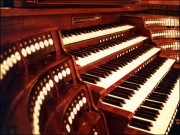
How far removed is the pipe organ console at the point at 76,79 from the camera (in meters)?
1.12

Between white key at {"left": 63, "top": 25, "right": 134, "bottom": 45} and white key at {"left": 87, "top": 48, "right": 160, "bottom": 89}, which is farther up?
white key at {"left": 63, "top": 25, "right": 134, "bottom": 45}

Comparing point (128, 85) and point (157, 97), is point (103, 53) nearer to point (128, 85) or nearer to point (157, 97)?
point (128, 85)

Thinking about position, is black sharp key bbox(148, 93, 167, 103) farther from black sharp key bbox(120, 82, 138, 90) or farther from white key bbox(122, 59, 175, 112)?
black sharp key bbox(120, 82, 138, 90)

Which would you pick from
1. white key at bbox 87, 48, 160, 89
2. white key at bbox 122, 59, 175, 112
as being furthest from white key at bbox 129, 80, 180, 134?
white key at bbox 87, 48, 160, 89

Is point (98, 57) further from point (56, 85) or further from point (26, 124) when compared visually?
point (26, 124)

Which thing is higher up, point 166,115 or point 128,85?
point 128,85

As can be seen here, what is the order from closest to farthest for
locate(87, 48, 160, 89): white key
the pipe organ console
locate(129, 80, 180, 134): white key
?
1. the pipe organ console
2. locate(129, 80, 180, 134): white key
3. locate(87, 48, 160, 89): white key

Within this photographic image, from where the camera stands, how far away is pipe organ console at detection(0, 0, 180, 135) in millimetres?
1118

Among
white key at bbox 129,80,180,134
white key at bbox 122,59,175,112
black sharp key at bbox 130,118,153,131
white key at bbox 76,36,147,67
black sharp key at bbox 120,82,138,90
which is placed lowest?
white key at bbox 129,80,180,134

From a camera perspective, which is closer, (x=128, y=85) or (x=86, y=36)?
(x=128, y=85)

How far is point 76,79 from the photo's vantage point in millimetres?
1623

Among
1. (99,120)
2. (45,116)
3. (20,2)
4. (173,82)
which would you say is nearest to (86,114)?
(99,120)

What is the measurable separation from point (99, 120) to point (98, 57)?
2.54 feet

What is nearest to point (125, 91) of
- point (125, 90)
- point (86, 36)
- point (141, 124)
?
point (125, 90)
